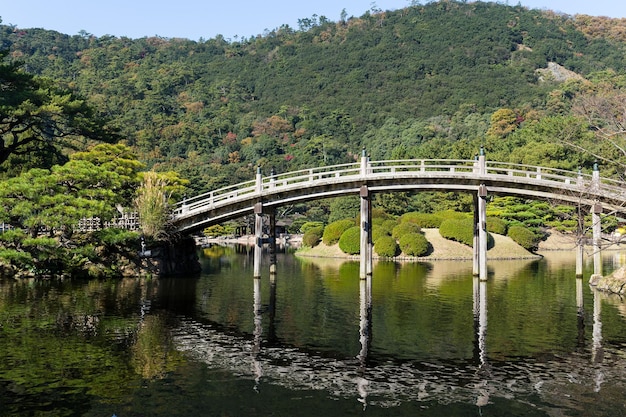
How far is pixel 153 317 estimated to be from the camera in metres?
27.1

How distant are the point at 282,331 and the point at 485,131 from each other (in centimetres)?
11371

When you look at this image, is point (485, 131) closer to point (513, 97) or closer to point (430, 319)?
point (513, 97)

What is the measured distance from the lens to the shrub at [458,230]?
59.8 metres

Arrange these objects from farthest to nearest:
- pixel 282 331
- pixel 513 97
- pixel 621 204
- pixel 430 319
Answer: pixel 513 97
pixel 621 204
pixel 430 319
pixel 282 331

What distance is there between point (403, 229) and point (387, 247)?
271cm

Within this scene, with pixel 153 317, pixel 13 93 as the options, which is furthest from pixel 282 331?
pixel 13 93

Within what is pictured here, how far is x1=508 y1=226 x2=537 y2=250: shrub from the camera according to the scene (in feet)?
205

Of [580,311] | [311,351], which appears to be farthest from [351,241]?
[311,351]

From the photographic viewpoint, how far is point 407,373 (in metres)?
18.3

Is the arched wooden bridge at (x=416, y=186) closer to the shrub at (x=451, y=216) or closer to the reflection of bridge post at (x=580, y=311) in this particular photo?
the reflection of bridge post at (x=580, y=311)

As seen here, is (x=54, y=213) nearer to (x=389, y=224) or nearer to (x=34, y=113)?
(x=34, y=113)

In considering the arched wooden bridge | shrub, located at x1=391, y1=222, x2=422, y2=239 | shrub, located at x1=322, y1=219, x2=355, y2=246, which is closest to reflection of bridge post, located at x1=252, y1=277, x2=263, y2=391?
the arched wooden bridge

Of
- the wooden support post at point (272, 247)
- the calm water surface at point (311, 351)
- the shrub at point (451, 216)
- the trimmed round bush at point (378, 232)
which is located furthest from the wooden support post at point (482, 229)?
the shrub at point (451, 216)

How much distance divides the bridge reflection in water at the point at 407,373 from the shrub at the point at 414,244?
34.4 m
